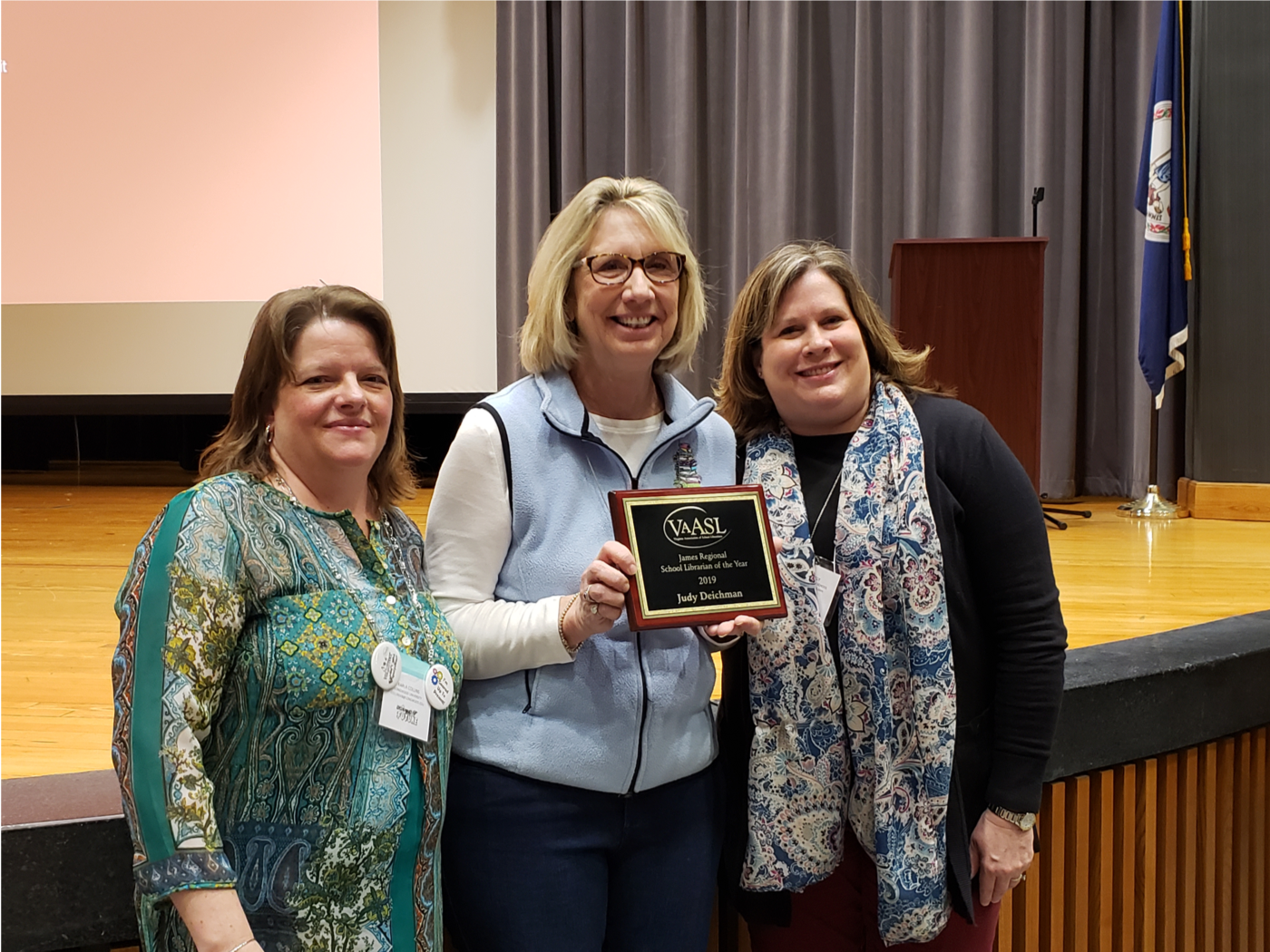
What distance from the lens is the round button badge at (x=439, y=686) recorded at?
1.35 m

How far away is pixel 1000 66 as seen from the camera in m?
5.70

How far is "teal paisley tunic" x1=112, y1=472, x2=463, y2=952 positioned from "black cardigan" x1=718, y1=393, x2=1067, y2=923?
22.2 inches

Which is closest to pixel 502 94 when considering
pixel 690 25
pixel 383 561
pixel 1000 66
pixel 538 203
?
pixel 538 203

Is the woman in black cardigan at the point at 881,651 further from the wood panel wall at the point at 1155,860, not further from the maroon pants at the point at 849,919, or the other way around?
the wood panel wall at the point at 1155,860

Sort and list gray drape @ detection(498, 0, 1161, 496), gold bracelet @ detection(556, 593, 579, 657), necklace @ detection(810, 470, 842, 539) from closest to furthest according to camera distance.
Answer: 1. gold bracelet @ detection(556, 593, 579, 657)
2. necklace @ detection(810, 470, 842, 539)
3. gray drape @ detection(498, 0, 1161, 496)

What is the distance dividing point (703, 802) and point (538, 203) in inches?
195

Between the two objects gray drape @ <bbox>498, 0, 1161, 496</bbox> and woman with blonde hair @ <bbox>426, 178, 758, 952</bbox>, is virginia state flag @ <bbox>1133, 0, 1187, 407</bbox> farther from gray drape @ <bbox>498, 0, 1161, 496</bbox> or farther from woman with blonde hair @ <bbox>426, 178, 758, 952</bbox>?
woman with blonde hair @ <bbox>426, 178, 758, 952</bbox>

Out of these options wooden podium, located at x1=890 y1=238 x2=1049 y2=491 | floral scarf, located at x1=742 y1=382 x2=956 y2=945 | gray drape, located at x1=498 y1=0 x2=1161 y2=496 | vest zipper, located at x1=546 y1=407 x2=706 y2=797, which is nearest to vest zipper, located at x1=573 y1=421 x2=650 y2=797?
vest zipper, located at x1=546 y1=407 x2=706 y2=797

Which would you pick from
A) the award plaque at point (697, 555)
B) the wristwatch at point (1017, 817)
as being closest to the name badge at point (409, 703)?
the award plaque at point (697, 555)

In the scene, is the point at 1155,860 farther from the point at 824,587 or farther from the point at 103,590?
the point at 103,590

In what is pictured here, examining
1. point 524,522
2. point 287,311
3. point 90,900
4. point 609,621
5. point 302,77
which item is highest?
point 302,77

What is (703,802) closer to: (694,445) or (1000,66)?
(694,445)

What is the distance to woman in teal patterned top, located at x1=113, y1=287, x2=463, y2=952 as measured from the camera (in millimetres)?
1153

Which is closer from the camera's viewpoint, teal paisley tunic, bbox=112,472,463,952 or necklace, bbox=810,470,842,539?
teal paisley tunic, bbox=112,472,463,952
